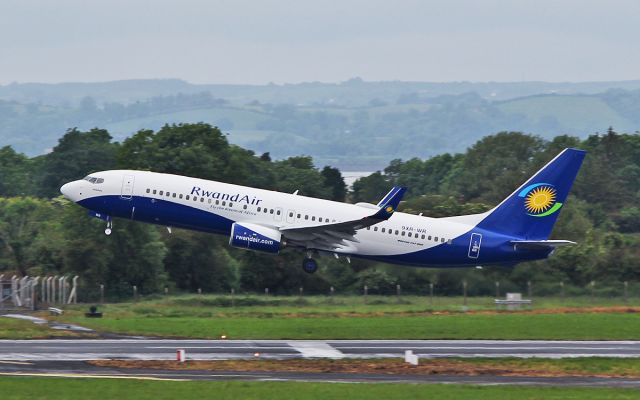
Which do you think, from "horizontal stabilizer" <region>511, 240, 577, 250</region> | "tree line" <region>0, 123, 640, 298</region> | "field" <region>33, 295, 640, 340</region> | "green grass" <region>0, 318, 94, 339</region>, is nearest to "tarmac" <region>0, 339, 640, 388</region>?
"green grass" <region>0, 318, 94, 339</region>

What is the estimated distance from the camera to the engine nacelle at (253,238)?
187ft

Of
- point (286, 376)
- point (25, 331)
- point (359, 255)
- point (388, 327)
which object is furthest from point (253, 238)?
point (286, 376)

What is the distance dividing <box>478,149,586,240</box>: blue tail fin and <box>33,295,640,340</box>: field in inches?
149

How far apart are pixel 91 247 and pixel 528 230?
2412 centimetres

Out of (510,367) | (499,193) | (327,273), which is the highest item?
(499,193)

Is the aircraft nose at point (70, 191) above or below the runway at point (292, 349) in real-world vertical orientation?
above

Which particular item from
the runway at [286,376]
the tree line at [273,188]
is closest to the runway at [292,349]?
the runway at [286,376]

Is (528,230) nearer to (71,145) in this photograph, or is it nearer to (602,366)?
(602,366)

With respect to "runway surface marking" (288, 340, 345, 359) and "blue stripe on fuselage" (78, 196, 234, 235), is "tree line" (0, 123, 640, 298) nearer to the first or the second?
"blue stripe on fuselage" (78, 196, 234, 235)

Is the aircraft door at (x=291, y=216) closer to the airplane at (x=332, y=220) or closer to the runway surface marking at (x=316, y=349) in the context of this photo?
the airplane at (x=332, y=220)

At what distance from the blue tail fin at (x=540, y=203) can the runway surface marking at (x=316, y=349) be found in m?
17.7

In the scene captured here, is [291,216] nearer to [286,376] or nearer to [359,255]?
[359,255]

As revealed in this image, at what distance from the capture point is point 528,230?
60156 millimetres

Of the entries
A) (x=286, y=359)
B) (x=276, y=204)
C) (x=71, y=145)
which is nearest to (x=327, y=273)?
(x=276, y=204)
